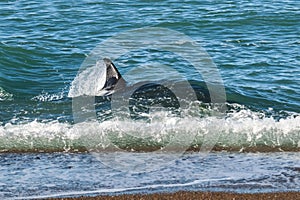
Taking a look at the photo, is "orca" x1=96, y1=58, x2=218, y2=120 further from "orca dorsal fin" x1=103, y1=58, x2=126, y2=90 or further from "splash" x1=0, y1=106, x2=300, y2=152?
"splash" x1=0, y1=106, x2=300, y2=152

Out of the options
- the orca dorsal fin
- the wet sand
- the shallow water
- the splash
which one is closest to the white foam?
the splash

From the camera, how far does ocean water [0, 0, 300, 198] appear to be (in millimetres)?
11359

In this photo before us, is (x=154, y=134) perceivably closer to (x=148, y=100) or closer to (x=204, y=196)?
(x=148, y=100)

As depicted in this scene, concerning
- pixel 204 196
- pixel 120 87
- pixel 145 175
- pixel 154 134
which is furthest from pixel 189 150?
pixel 120 87

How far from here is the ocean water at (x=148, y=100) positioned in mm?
11359

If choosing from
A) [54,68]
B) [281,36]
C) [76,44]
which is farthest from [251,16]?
[54,68]

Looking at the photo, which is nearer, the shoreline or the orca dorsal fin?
the shoreline

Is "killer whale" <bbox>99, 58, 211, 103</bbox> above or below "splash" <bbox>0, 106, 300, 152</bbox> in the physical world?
above

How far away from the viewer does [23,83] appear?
1802 centimetres

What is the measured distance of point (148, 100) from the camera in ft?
51.5

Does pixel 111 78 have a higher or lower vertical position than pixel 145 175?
higher

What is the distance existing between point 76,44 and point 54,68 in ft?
7.51

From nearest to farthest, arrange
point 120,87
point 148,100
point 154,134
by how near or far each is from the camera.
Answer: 1. point 154,134
2. point 148,100
3. point 120,87

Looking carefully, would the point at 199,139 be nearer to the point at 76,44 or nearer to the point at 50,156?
the point at 50,156
